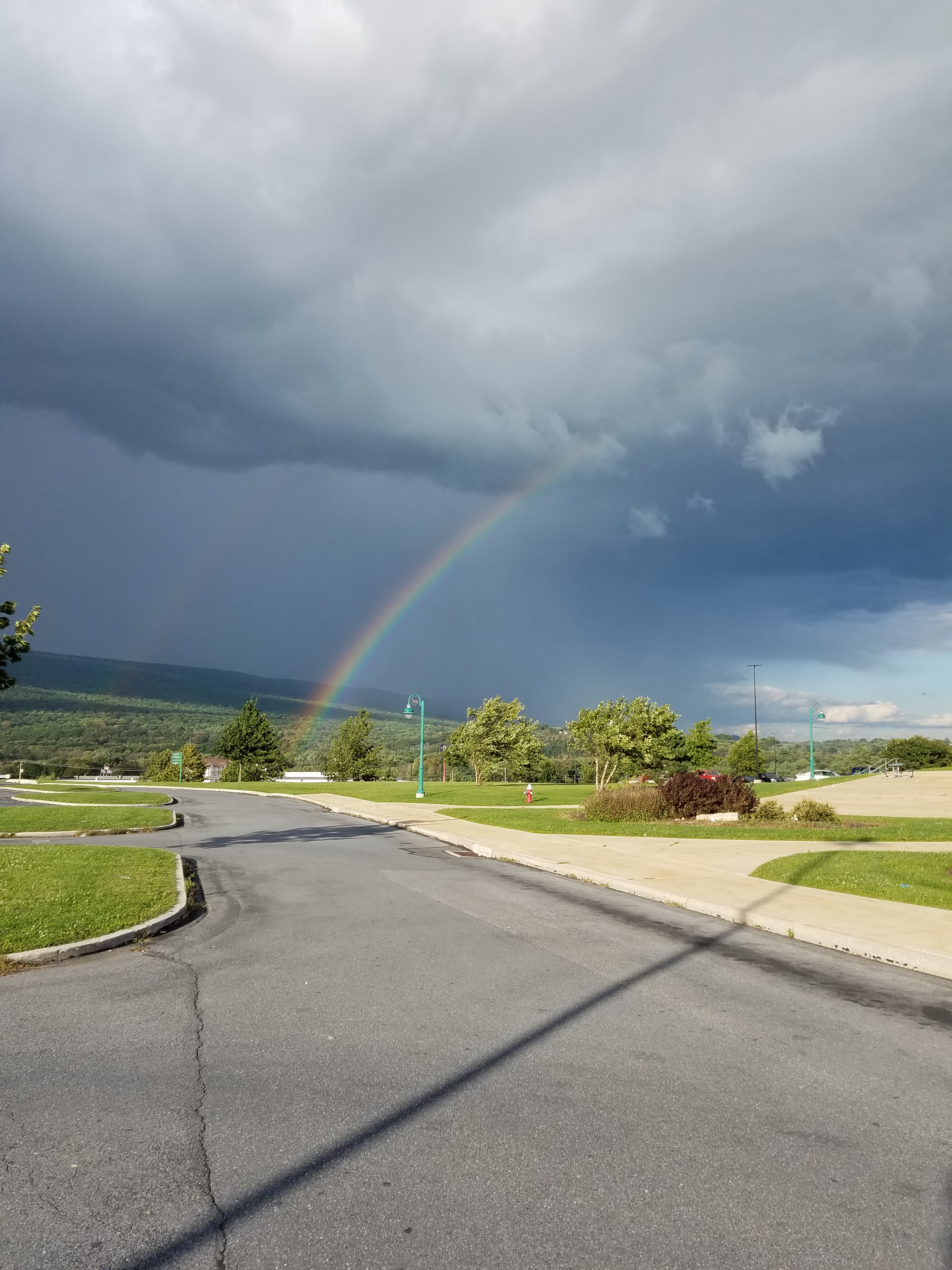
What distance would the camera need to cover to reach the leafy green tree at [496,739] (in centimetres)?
5594

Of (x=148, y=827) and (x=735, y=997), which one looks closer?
(x=735, y=997)

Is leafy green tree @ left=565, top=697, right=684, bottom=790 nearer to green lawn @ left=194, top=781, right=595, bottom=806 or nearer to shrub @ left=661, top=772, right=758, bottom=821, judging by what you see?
green lawn @ left=194, top=781, right=595, bottom=806

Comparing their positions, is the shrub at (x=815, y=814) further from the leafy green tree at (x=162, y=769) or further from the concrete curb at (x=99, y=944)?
the leafy green tree at (x=162, y=769)

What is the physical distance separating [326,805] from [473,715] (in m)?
24.6

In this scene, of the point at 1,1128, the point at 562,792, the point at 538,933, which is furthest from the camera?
the point at 562,792

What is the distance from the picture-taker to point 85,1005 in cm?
614

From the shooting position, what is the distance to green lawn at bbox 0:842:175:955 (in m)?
8.09

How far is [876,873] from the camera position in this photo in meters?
12.4

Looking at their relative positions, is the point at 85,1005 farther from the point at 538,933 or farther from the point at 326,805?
the point at 326,805

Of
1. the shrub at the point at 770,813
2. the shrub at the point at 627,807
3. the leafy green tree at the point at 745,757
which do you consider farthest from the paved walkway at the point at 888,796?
the leafy green tree at the point at 745,757

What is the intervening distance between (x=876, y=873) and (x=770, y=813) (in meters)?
10.9

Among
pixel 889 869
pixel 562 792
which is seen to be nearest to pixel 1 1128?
pixel 889 869

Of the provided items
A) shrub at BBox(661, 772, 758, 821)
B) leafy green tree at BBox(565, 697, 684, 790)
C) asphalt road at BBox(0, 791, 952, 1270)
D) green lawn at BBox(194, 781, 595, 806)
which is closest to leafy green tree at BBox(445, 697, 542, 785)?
green lawn at BBox(194, 781, 595, 806)

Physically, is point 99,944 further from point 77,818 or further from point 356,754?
point 356,754
